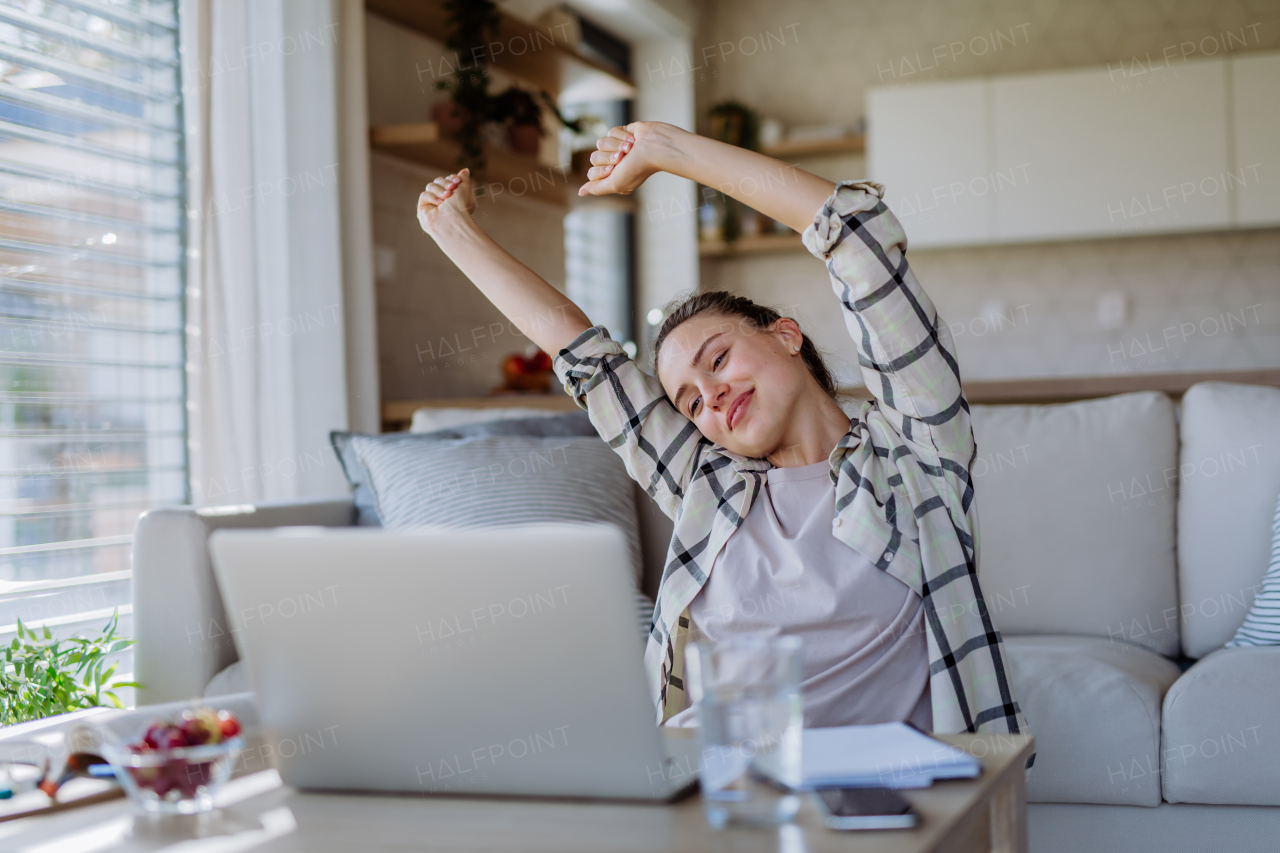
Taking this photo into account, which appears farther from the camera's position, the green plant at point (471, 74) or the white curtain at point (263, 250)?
the green plant at point (471, 74)

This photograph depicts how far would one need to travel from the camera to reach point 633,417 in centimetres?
140

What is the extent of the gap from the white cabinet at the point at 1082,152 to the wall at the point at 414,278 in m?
1.50

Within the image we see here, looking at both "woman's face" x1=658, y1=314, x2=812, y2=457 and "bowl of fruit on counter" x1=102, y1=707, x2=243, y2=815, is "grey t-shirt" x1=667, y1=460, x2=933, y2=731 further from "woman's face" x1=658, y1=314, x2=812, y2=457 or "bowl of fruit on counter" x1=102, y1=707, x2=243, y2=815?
"bowl of fruit on counter" x1=102, y1=707, x2=243, y2=815

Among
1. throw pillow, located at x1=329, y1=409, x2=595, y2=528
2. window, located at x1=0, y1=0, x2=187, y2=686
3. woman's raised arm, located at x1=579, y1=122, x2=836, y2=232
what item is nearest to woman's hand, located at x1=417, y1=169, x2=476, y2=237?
woman's raised arm, located at x1=579, y1=122, x2=836, y2=232

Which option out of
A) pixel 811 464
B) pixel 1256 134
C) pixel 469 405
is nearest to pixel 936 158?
pixel 1256 134

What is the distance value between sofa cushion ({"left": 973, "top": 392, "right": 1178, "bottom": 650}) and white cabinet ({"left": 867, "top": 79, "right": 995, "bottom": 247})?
2.28 m

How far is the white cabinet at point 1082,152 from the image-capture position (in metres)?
4.13

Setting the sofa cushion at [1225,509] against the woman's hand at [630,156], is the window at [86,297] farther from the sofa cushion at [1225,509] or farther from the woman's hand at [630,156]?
the sofa cushion at [1225,509]

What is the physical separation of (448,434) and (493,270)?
37.6 inches

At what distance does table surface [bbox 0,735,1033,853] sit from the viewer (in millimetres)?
690

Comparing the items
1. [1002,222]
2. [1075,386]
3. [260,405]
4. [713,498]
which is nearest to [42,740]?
[713,498]

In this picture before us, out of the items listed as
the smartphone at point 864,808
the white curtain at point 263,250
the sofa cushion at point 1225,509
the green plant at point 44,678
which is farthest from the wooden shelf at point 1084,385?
the smartphone at point 864,808

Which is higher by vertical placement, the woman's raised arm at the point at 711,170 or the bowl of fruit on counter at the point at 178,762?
the woman's raised arm at the point at 711,170

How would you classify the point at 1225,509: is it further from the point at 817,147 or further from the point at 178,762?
the point at 817,147
